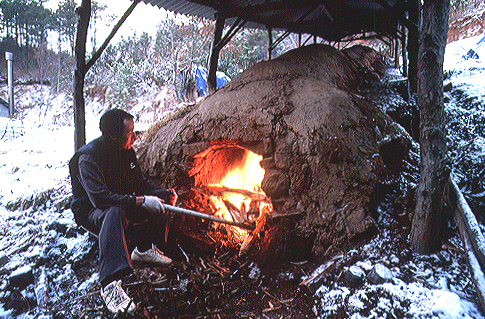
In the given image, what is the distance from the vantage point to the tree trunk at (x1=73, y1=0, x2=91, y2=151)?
3993 mm

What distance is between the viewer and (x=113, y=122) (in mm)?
2672

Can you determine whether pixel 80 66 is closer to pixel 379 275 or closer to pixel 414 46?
pixel 379 275

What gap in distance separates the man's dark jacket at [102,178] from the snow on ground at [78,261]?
101 centimetres

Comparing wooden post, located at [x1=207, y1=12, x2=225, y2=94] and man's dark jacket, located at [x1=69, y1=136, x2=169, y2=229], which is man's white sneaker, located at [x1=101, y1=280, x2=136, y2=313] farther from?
wooden post, located at [x1=207, y1=12, x2=225, y2=94]

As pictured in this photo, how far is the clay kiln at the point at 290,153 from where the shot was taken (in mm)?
2824

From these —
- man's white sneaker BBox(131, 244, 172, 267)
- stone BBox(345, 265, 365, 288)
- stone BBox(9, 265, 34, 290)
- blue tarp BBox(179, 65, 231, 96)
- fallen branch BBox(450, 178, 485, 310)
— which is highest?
blue tarp BBox(179, 65, 231, 96)

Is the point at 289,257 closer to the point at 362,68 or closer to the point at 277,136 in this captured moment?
the point at 277,136

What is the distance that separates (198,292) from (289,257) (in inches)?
41.8

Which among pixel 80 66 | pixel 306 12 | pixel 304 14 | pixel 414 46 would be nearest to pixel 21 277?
pixel 80 66

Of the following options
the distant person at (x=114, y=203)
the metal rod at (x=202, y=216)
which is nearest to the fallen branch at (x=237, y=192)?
the metal rod at (x=202, y=216)

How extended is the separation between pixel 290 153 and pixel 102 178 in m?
2.09

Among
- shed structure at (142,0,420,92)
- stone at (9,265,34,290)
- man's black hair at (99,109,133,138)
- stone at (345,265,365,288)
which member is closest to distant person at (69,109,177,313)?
man's black hair at (99,109,133,138)

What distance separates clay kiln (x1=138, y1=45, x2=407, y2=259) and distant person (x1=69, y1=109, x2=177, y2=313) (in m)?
0.70

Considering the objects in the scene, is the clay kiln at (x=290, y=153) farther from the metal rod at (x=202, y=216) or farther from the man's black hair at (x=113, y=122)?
the man's black hair at (x=113, y=122)
